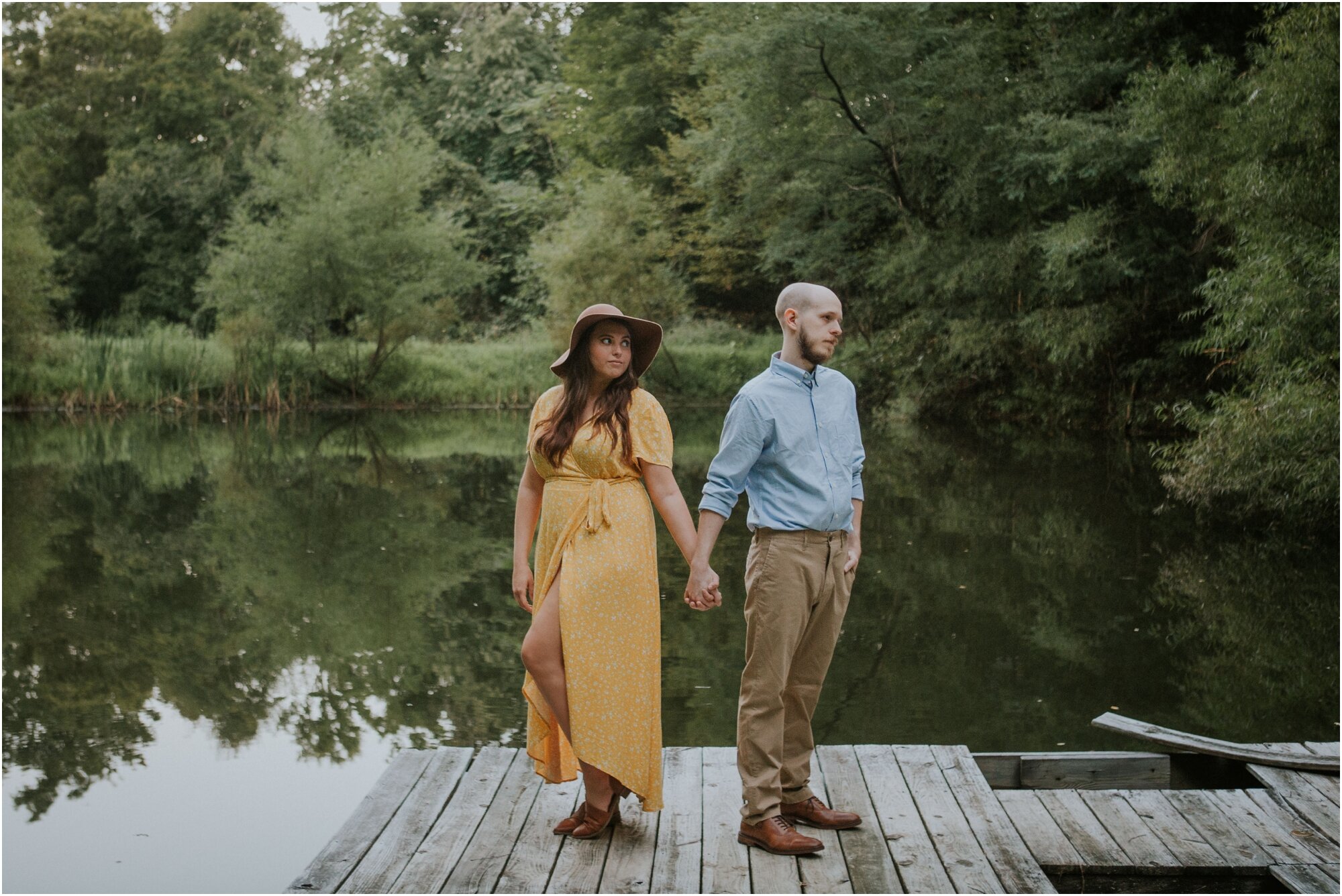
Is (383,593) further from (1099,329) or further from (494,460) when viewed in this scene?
(1099,329)

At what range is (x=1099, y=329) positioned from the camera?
21.0 meters

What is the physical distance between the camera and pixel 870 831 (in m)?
3.84

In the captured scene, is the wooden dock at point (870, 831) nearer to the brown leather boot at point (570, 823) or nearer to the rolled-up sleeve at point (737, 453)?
the brown leather boot at point (570, 823)

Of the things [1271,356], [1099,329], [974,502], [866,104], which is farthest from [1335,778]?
[866,104]

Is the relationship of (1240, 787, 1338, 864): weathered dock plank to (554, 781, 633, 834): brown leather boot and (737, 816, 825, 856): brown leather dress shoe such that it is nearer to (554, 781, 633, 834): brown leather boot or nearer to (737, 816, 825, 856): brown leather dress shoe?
(737, 816, 825, 856): brown leather dress shoe

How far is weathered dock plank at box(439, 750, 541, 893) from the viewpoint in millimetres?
3459

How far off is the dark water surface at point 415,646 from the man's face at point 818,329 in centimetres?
272

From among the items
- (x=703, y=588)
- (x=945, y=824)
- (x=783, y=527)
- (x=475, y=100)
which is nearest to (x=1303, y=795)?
(x=945, y=824)

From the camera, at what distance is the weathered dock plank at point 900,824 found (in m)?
3.47

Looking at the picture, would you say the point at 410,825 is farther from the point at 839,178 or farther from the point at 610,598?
the point at 839,178

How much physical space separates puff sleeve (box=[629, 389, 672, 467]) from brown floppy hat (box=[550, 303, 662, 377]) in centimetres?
11

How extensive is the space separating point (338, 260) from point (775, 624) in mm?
28251

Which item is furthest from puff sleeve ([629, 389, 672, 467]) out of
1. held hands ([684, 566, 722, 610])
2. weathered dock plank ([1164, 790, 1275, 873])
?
weathered dock plank ([1164, 790, 1275, 873])

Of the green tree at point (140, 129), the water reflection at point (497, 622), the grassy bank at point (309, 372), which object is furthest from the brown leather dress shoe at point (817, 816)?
the green tree at point (140, 129)
